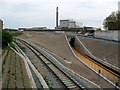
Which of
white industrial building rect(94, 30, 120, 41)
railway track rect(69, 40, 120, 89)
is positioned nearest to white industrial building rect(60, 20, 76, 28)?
white industrial building rect(94, 30, 120, 41)

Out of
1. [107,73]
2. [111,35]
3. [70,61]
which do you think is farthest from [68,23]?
[107,73]

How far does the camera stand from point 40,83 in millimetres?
11500

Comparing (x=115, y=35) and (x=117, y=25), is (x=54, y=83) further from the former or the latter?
(x=117, y=25)

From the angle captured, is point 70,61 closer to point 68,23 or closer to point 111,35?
point 111,35

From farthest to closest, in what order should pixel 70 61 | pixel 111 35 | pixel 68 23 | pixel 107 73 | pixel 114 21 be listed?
pixel 68 23
pixel 114 21
pixel 111 35
pixel 70 61
pixel 107 73

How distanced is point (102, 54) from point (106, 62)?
10.7ft

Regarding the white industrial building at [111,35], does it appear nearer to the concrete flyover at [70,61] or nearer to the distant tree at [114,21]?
the distant tree at [114,21]

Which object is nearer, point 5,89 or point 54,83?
point 5,89

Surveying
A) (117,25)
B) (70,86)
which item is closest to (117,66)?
(70,86)

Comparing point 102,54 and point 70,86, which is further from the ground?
point 102,54

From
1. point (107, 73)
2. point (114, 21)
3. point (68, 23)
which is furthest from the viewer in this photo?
point (68, 23)

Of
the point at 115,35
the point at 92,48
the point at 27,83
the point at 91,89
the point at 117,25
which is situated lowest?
the point at 91,89

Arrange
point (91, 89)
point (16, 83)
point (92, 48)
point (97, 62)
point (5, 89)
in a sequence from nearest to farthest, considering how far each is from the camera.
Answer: point (5, 89), point (16, 83), point (91, 89), point (97, 62), point (92, 48)

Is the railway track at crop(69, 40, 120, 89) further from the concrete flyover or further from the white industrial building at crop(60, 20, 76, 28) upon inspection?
the white industrial building at crop(60, 20, 76, 28)
